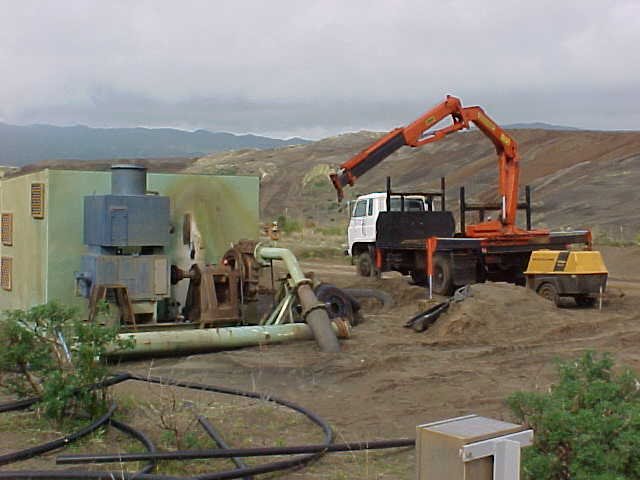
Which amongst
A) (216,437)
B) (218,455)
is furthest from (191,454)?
(216,437)

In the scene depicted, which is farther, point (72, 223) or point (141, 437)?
point (72, 223)

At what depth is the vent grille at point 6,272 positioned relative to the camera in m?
13.8

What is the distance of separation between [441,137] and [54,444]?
13.6 metres

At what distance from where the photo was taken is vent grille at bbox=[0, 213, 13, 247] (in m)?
13.8

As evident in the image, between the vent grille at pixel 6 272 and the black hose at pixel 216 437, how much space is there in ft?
25.7

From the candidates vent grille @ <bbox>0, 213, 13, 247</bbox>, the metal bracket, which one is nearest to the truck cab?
vent grille @ <bbox>0, 213, 13, 247</bbox>

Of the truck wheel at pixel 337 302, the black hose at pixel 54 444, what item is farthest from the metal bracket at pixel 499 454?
the truck wheel at pixel 337 302

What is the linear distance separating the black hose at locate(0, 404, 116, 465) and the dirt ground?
3.32 ft

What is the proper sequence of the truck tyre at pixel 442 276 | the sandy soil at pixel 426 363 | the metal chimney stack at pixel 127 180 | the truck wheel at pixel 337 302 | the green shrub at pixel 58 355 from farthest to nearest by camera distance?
the truck tyre at pixel 442 276 < the truck wheel at pixel 337 302 < the metal chimney stack at pixel 127 180 < the sandy soil at pixel 426 363 < the green shrub at pixel 58 355

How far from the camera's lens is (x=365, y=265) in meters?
21.6

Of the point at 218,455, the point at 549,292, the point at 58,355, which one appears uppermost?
the point at 58,355

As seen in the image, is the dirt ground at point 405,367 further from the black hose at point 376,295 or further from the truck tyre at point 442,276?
the truck tyre at point 442,276

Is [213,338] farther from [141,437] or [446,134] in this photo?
[446,134]

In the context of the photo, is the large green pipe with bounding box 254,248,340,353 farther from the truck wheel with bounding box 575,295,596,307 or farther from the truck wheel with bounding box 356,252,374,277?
the truck wheel with bounding box 356,252,374,277
